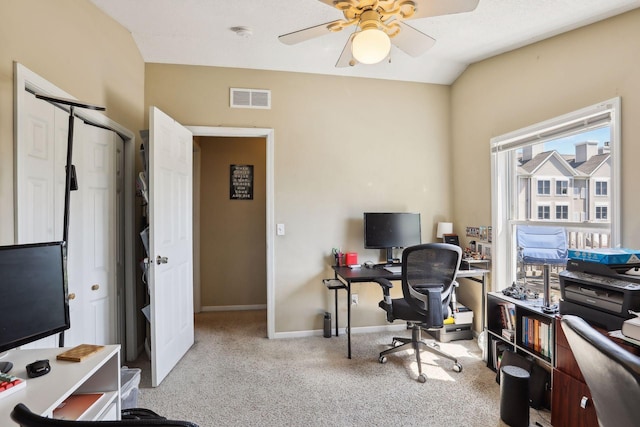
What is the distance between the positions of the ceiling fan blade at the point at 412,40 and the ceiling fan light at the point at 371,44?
0.90 ft

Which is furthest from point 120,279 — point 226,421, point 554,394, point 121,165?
point 554,394

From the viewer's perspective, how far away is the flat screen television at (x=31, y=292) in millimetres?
1099

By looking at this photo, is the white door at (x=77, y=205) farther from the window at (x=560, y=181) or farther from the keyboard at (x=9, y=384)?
the window at (x=560, y=181)

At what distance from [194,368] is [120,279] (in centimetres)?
100

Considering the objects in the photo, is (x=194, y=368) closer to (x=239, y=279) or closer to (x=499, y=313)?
(x=239, y=279)

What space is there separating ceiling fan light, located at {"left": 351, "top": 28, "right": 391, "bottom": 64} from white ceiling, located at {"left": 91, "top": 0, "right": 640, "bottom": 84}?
36.7 inches

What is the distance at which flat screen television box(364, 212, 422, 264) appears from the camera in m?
3.25

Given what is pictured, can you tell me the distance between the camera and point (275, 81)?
3.25 meters

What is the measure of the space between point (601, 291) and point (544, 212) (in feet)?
3.27

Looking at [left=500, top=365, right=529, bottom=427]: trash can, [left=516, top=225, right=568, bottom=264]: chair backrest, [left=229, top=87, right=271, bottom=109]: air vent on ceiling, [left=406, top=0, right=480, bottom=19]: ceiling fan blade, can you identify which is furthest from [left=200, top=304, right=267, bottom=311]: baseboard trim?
[left=406, top=0, right=480, bottom=19]: ceiling fan blade

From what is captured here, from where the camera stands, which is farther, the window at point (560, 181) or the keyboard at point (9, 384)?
the window at point (560, 181)

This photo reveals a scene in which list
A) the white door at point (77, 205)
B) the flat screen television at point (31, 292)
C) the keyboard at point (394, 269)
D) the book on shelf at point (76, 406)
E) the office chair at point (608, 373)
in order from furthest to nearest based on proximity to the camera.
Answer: the keyboard at point (394, 269) < the white door at point (77, 205) < the book on shelf at point (76, 406) < the flat screen television at point (31, 292) < the office chair at point (608, 373)

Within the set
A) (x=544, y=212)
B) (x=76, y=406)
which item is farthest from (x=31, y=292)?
(x=544, y=212)

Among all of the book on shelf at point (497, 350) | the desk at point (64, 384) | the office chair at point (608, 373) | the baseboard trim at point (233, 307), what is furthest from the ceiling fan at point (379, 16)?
the baseboard trim at point (233, 307)
